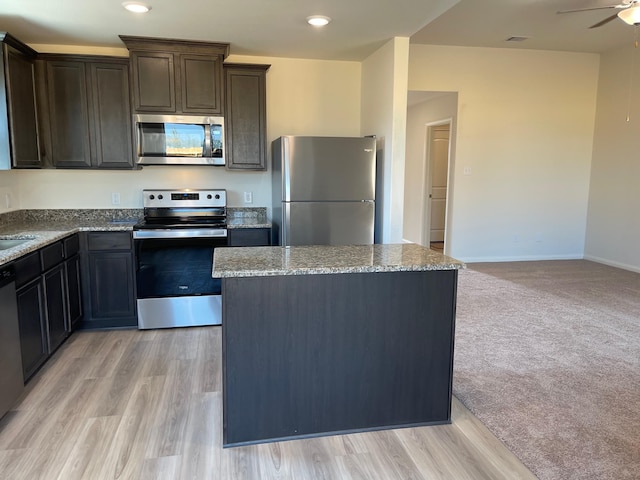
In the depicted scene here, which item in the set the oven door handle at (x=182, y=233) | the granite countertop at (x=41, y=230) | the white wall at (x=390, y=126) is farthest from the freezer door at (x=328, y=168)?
the granite countertop at (x=41, y=230)

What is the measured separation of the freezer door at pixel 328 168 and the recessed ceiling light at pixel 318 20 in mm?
861

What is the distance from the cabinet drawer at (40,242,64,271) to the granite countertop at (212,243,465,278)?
1328 mm

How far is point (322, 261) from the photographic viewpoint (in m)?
2.17

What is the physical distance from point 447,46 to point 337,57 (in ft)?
6.81

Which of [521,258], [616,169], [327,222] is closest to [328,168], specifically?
[327,222]

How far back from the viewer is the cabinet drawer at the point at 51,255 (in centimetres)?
291

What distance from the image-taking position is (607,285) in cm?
515

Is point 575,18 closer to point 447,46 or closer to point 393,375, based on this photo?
point 447,46

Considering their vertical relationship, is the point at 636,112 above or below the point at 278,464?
above

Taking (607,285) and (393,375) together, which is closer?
(393,375)

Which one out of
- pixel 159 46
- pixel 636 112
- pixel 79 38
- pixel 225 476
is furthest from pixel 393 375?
pixel 636 112

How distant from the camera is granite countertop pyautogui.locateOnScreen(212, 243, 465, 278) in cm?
203

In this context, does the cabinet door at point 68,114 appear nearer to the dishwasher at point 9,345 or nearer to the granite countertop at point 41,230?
the granite countertop at point 41,230

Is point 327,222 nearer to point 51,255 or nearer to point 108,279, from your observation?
point 108,279
